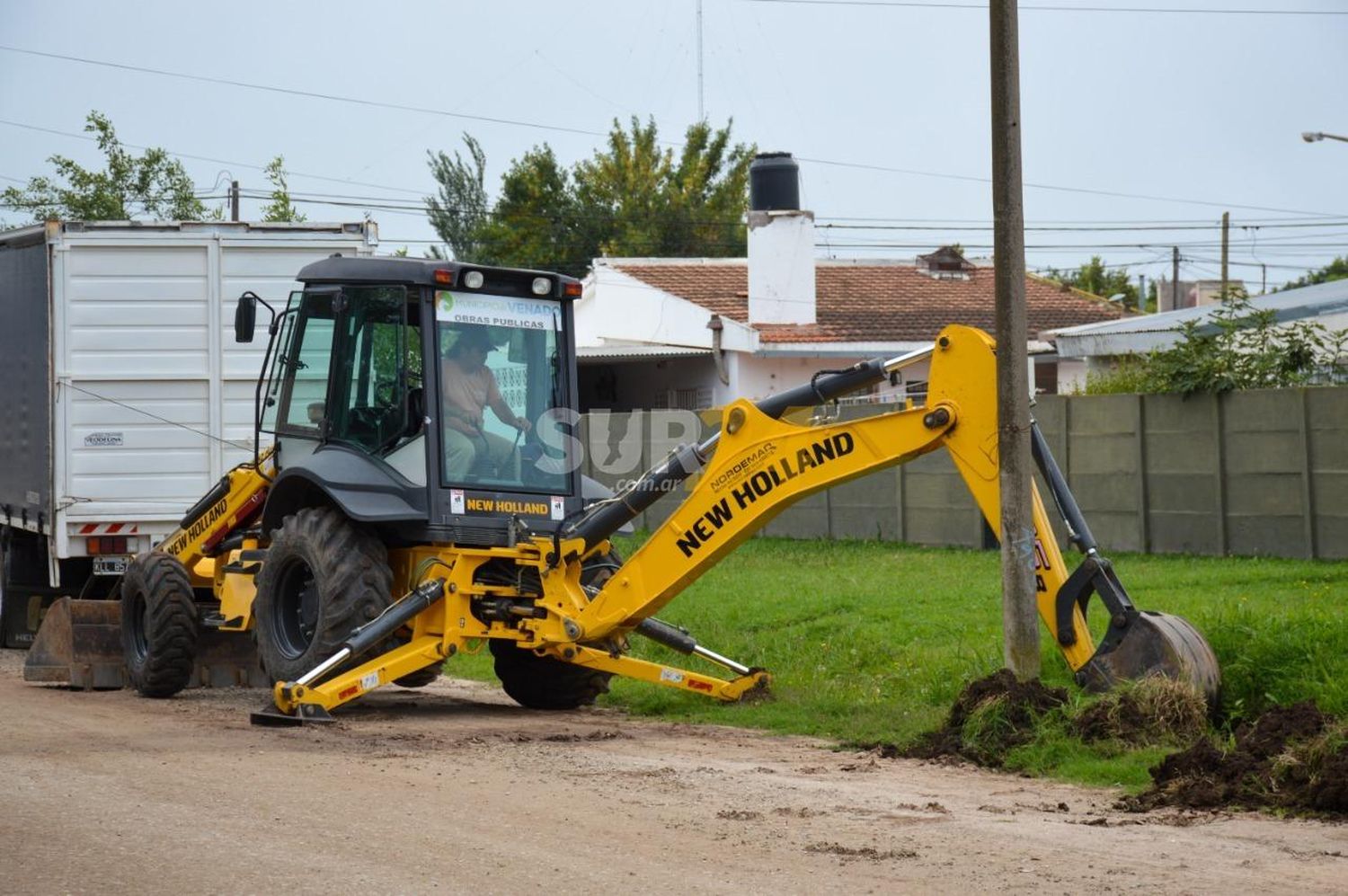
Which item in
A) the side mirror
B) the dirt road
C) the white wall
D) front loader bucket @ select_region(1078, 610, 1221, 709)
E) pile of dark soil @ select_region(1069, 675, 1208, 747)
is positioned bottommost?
the dirt road

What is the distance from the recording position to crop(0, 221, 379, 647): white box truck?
51.6 feet

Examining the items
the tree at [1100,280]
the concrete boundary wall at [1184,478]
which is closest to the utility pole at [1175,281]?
the tree at [1100,280]

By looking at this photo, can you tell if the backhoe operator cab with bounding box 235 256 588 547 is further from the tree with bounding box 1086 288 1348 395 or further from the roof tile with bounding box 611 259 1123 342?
the roof tile with bounding box 611 259 1123 342

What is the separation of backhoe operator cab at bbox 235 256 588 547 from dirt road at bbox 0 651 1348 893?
163cm

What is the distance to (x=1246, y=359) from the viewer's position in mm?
20641

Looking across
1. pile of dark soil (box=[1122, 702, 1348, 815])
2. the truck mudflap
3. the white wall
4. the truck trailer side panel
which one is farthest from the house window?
pile of dark soil (box=[1122, 702, 1348, 815])

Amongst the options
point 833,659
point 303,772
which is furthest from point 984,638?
point 303,772

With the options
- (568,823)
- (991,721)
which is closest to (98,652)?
(568,823)

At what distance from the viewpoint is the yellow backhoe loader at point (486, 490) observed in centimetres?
1116

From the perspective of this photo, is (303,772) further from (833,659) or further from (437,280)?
(833,659)

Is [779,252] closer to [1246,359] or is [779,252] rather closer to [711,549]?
[1246,359]

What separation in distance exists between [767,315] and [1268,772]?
26337 mm

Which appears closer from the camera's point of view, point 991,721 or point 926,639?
point 991,721

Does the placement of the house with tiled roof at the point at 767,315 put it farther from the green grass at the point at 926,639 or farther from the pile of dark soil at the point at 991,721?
the pile of dark soil at the point at 991,721
